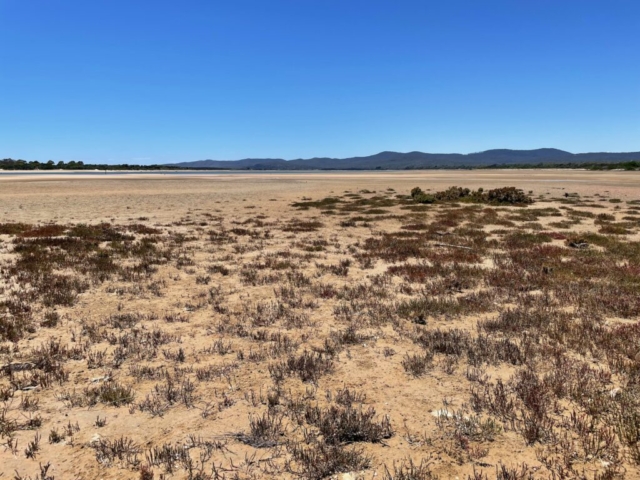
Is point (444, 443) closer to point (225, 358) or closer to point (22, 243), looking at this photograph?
point (225, 358)

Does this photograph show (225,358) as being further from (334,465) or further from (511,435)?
(511,435)

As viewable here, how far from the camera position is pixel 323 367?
6.24 meters

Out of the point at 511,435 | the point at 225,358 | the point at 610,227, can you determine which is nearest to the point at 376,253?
the point at 225,358

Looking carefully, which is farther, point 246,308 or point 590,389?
point 246,308

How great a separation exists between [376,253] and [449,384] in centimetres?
999

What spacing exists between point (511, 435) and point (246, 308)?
623 cm

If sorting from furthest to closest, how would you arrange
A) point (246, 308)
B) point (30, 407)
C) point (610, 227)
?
point (610, 227)
point (246, 308)
point (30, 407)

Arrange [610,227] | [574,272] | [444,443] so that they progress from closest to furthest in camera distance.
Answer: [444,443] < [574,272] < [610,227]

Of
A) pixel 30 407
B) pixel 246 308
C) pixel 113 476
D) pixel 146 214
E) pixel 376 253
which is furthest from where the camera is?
pixel 146 214

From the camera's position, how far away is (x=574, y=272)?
11.9 m

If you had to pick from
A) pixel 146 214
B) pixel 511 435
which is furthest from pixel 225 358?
pixel 146 214

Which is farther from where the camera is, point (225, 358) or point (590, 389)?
point (225, 358)

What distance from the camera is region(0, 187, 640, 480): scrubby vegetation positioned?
13.9 ft

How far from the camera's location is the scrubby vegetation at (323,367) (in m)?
4.23
